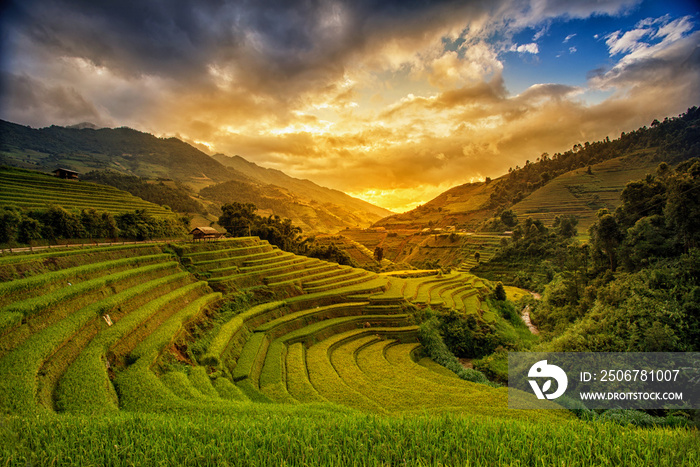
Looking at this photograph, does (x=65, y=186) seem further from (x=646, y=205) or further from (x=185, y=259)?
(x=646, y=205)

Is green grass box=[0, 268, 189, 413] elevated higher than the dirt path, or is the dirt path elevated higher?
green grass box=[0, 268, 189, 413]

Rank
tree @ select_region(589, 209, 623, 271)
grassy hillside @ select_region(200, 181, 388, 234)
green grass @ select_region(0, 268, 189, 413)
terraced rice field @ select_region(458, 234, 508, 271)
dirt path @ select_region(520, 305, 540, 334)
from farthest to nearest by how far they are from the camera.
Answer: grassy hillside @ select_region(200, 181, 388, 234), terraced rice field @ select_region(458, 234, 508, 271), dirt path @ select_region(520, 305, 540, 334), tree @ select_region(589, 209, 623, 271), green grass @ select_region(0, 268, 189, 413)

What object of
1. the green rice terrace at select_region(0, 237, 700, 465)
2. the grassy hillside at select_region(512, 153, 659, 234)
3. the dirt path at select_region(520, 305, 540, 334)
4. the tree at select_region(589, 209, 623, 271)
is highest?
the grassy hillside at select_region(512, 153, 659, 234)

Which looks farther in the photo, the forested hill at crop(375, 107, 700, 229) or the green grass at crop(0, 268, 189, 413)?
the forested hill at crop(375, 107, 700, 229)

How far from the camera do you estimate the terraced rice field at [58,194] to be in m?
30.9

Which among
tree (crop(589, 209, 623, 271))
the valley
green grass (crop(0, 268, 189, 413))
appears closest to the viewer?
the valley

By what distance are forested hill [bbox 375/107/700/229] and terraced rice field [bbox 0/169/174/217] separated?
271 feet

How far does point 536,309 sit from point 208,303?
3582 centimetres

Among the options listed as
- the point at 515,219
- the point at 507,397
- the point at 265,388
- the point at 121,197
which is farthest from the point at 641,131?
the point at 121,197

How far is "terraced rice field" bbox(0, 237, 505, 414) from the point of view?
7.83m

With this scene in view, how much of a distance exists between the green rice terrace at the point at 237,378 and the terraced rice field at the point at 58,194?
22413 millimetres

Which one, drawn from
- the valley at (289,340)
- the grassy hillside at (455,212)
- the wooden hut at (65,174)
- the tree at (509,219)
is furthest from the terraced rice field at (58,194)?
the grassy hillside at (455,212)

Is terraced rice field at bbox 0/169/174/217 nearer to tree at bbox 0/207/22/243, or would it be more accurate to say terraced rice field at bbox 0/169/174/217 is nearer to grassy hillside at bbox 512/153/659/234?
tree at bbox 0/207/22/243

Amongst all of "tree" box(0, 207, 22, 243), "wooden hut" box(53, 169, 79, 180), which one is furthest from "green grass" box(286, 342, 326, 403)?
"wooden hut" box(53, 169, 79, 180)
